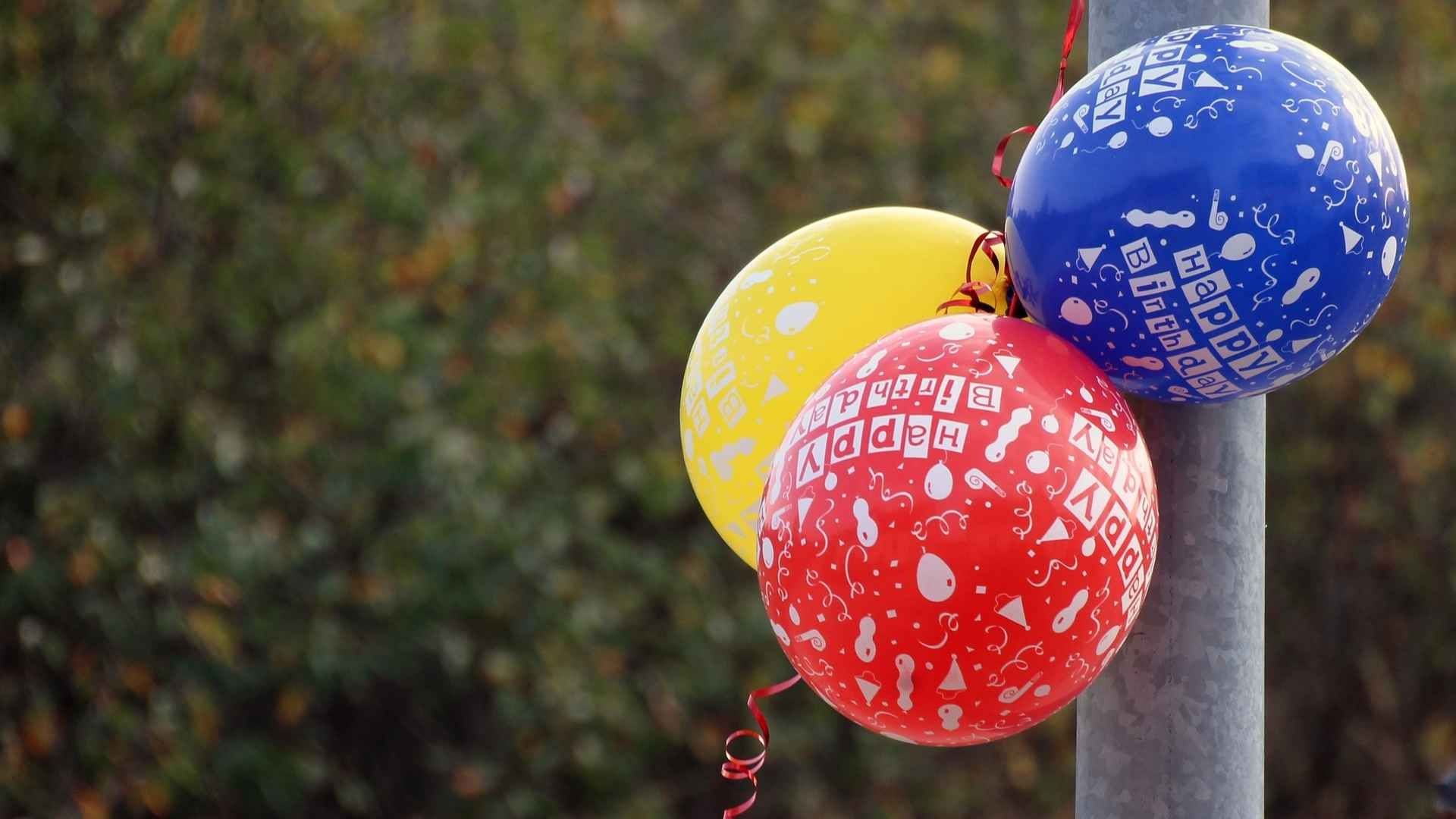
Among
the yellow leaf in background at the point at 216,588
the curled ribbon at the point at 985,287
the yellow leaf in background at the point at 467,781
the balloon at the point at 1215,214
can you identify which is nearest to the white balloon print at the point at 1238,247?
the balloon at the point at 1215,214

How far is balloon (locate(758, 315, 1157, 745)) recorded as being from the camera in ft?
3.71

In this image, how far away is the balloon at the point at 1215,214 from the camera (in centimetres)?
114

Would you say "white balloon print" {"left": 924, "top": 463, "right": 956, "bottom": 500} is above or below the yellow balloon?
above

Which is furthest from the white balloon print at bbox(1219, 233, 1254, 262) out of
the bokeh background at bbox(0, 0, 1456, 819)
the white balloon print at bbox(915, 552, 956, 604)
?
the bokeh background at bbox(0, 0, 1456, 819)

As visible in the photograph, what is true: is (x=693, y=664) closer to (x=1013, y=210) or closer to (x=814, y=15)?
(x=814, y=15)

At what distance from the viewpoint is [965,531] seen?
1124 millimetres

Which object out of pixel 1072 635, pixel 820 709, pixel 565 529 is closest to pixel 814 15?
pixel 565 529

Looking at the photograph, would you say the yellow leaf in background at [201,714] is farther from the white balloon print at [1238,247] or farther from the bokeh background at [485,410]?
Result: the white balloon print at [1238,247]

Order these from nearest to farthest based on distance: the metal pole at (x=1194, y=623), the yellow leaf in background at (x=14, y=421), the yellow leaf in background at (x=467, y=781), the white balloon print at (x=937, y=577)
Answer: the white balloon print at (x=937, y=577)
the metal pole at (x=1194, y=623)
the yellow leaf in background at (x=14, y=421)
the yellow leaf in background at (x=467, y=781)

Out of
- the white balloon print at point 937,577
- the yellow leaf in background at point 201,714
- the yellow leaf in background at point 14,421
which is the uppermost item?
the white balloon print at point 937,577

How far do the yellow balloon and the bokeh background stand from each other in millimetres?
1792

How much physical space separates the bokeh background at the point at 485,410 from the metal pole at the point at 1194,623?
2.06 m

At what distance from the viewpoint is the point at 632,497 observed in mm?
3580

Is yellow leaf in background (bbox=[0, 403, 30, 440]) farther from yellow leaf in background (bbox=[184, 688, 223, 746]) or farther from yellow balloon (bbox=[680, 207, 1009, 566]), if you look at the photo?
yellow balloon (bbox=[680, 207, 1009, 566])
